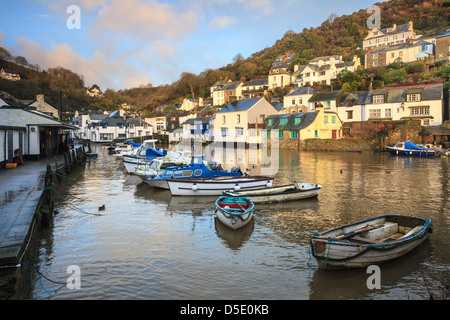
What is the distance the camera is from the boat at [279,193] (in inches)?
656

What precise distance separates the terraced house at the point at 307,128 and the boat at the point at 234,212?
135 ft

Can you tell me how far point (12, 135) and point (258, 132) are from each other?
145 feet

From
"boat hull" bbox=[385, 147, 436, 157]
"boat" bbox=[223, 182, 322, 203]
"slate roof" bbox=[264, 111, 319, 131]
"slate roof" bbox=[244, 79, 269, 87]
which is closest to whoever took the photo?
"boat" bbox=[223, 182, 322, 203]

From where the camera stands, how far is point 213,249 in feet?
35.3

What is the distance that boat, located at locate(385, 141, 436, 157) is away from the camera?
39375 mm

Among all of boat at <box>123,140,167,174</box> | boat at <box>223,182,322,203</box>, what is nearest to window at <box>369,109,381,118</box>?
boat at <box>123,140,167,174</box>

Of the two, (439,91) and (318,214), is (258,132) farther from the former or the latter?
(318,214)

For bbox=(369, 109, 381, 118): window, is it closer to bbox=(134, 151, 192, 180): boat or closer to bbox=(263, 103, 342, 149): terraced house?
bbox=(263, 103, 342, 149): terraced house

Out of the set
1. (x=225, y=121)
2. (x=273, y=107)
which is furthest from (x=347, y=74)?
(x=225, y=121)

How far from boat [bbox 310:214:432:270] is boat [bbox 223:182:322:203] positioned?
21.0 feet

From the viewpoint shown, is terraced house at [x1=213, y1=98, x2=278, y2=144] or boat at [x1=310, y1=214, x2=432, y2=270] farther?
terraced house at [x1=213, y1=98, x2=278, y2=144]

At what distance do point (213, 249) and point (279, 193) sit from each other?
726 centimetres

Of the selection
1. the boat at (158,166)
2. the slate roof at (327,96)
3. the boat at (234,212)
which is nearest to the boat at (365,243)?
the boat at (234,212)

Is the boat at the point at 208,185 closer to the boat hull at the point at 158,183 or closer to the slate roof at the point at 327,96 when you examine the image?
the boat hull at the point at 158,183
